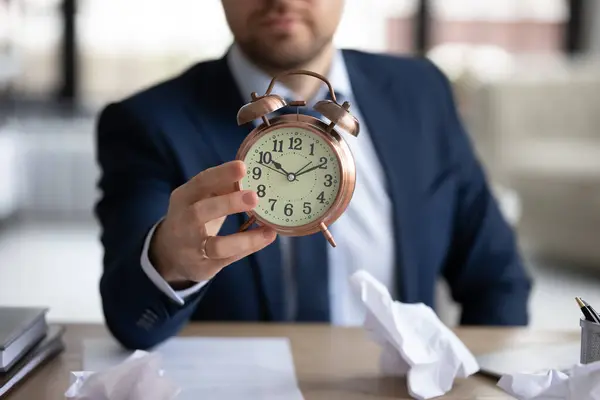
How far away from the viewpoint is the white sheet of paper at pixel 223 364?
119 cm

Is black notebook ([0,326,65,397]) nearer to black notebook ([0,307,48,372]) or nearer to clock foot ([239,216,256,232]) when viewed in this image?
black notebook ([0,307,48,372])

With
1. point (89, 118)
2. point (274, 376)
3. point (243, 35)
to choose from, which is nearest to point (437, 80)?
point (243, 35)

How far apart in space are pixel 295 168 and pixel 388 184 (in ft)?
2.12

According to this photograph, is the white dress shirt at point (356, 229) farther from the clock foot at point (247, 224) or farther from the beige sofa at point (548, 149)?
the beige sofa at point (548, 149)

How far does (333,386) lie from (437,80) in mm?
889

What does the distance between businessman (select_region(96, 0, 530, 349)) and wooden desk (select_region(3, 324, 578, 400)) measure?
0.31ft

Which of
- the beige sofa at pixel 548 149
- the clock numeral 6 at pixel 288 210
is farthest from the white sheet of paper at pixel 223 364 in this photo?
the beige sofa at pixel 548 149

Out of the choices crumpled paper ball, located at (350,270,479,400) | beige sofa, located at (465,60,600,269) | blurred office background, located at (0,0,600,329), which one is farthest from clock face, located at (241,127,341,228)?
blurred office background, located at (0,0,600,329)

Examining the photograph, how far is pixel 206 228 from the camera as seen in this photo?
1154 mm

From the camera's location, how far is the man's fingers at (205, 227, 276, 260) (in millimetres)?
1086

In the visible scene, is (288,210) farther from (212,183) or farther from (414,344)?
(414,344)

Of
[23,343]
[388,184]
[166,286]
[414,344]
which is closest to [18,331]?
[23,343]

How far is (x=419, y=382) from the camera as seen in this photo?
1.18 metres

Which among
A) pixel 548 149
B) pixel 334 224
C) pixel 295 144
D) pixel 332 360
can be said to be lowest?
pixel 548 149
